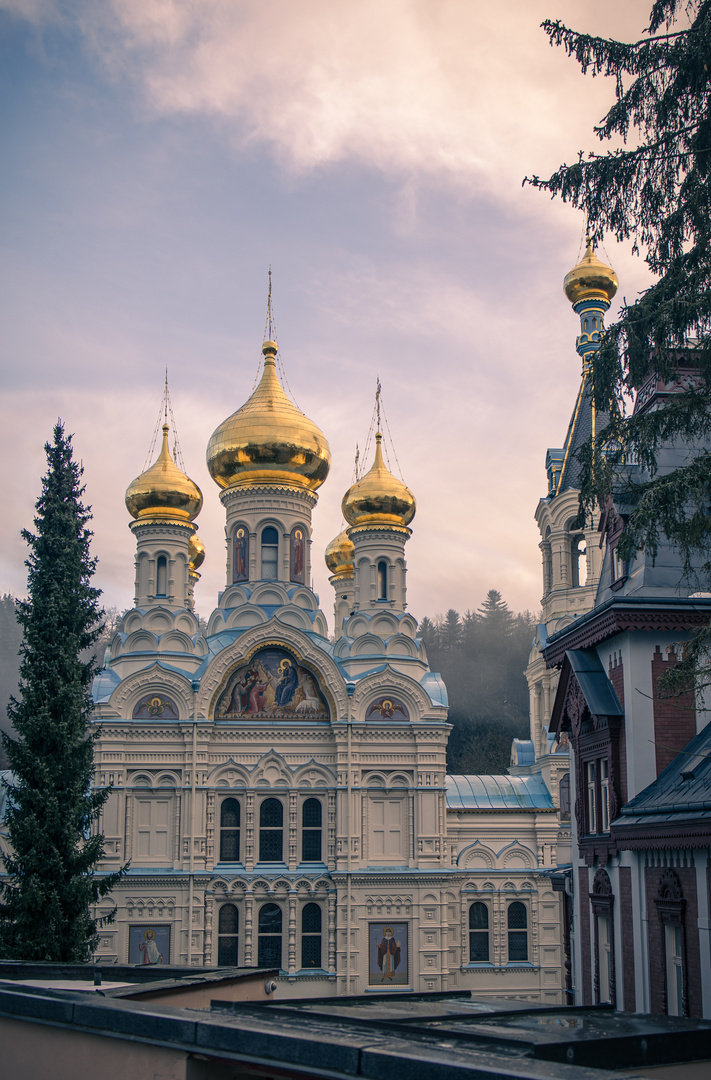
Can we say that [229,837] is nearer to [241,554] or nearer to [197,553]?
[241,554]

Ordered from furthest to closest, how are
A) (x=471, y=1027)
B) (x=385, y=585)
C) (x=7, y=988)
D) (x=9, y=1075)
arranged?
(x=385, y=585) → (x=7, y=988) → (x=9, y=1075) → (x=471, y=1027)

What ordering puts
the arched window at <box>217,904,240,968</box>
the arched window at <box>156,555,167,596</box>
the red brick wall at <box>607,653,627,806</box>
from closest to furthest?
the red brick wall at <box>607,653,627,806</box> → the arched window at <box>217,904,240,968</box> → the arched window at <box>156,555,167,596</box>

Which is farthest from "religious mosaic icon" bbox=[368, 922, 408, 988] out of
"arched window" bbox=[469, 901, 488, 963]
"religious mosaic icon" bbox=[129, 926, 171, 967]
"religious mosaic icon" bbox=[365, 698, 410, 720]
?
"religious mosaic icon" bbox=[365, 698, 410, 720]

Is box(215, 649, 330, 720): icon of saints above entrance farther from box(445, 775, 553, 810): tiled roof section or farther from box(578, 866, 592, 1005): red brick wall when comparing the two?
box(578, 866, 592, 1005): red brick wall

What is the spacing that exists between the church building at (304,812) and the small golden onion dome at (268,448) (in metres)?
0.33

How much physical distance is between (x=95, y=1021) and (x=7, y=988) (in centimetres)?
141

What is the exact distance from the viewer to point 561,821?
28.0m

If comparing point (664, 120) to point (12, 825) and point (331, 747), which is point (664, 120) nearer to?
point (12, 825)

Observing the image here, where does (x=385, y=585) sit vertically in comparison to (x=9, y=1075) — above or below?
above

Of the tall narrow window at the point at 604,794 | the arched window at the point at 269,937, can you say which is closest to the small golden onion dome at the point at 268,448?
the arched window at the point at 269,937

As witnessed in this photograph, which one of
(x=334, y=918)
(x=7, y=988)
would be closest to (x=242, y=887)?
(x=334, y=918)

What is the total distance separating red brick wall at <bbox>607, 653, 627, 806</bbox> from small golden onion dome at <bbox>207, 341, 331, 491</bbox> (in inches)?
726

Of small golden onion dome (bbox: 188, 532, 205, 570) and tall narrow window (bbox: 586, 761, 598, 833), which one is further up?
small golden onion dome (bbox: 188, 532, 205, 570)

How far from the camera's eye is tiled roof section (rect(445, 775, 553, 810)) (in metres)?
27.8
